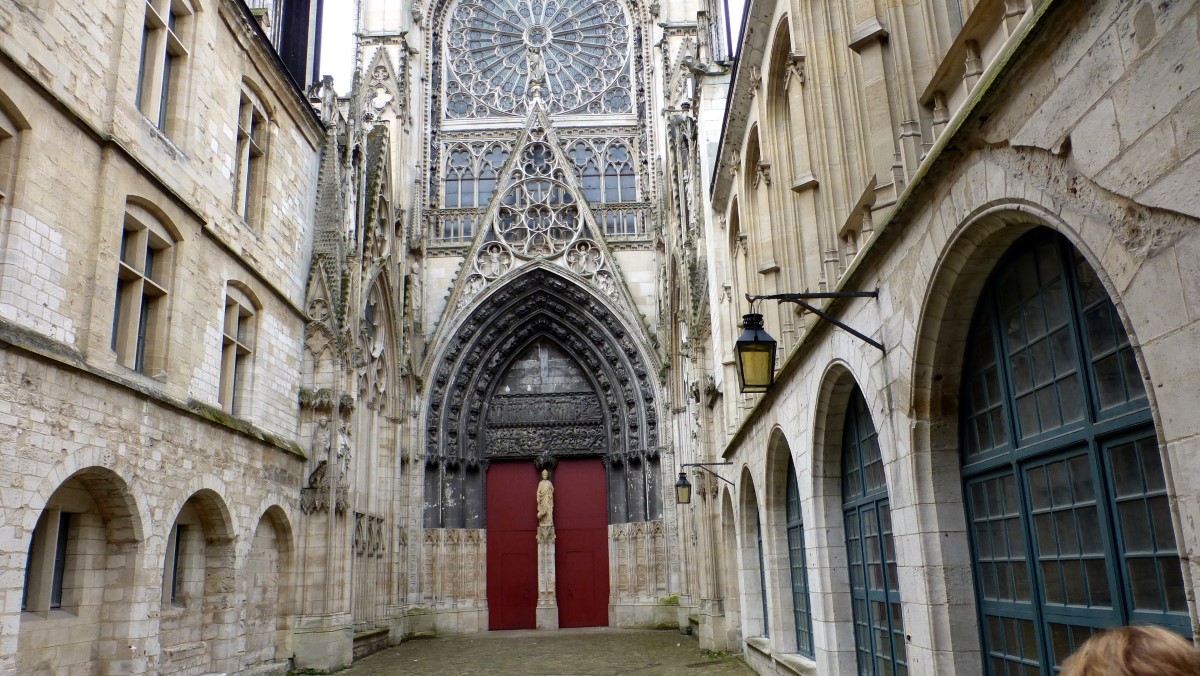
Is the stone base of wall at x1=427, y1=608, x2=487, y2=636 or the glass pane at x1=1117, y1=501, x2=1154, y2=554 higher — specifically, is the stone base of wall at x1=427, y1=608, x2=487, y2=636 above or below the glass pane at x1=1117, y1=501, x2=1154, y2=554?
below

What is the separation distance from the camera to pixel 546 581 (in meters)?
23.2

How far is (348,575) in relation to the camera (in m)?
15.3

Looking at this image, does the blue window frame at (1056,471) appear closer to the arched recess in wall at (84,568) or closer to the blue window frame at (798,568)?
the blue window frame at (798,568)

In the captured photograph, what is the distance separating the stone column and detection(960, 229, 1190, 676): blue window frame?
62.2 ft

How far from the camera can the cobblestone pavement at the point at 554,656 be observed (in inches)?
551

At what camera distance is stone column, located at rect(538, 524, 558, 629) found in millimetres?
23016

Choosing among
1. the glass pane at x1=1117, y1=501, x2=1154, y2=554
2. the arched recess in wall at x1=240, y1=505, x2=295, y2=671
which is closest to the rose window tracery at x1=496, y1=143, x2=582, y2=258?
the arched recess in wall at x1=240, y1=505, x2=295, y2=671

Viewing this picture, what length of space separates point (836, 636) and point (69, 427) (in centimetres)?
730

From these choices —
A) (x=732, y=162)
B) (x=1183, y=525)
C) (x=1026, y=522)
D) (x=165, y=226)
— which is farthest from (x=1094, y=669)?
(x=732, y=162)

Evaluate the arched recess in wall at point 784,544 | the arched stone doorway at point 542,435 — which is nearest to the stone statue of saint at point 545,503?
the arched stone doorway at point 542,435

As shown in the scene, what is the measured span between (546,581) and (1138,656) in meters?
22.8

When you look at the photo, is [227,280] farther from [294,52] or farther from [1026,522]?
[1026,522]

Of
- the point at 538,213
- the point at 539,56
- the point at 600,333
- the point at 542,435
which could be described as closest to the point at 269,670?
the point at 542,435

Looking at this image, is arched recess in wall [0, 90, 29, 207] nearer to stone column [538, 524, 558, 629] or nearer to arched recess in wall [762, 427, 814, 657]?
arched recess in wall [762, 427, 814, 657]
